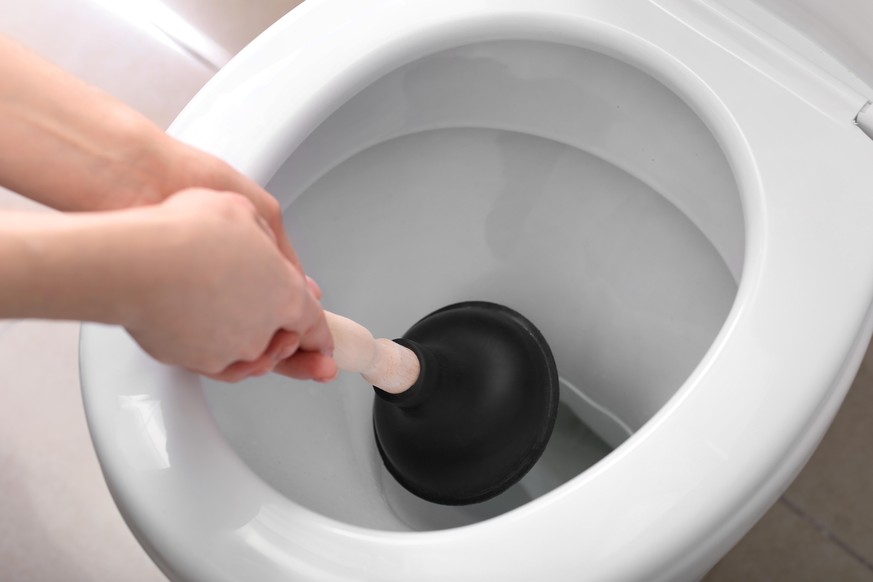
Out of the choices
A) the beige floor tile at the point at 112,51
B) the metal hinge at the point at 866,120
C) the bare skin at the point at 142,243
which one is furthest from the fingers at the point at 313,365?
the beige floor tile at the point at 112,51

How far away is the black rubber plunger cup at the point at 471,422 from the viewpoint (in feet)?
1.98

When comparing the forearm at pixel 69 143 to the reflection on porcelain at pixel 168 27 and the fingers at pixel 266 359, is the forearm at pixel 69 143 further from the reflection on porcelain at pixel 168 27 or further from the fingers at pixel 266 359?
the reflection on porcelain at pixel 168 27

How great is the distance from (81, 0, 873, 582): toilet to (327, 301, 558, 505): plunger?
0.13ft

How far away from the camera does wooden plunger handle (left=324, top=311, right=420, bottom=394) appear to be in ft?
1.42

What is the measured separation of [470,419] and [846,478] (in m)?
0.44

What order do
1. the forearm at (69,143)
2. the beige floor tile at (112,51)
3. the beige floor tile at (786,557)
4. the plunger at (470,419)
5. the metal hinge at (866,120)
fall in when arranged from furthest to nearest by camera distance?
1. the beige floor tile at (112,51)
2. the beige floor tile at (786,557)
3. the plunger at (470,419)
4. the metal hinge at (866,120)
5. the forearm at (69,143)

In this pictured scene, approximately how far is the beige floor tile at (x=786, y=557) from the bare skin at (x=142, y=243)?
1.91 feet

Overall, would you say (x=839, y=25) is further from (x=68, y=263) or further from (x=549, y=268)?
(x=68, y=263)

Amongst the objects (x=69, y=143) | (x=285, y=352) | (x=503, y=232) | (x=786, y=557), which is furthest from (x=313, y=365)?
(x=786, y=557)

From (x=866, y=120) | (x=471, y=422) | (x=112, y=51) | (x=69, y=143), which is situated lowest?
(x=112, y=51)

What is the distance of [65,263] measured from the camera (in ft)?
0.86

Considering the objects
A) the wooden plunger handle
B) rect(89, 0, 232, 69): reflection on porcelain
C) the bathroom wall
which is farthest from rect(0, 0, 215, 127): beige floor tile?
the bathroom wall

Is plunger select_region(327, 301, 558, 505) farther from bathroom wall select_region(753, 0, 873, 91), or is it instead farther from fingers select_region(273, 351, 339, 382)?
bathroom wall select_region(753, 0, 873, 91)

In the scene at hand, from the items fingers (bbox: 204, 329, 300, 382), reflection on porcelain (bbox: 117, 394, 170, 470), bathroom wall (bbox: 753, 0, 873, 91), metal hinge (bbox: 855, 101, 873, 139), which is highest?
bathroom wall (bbox: 753, 0, 873, 91)
